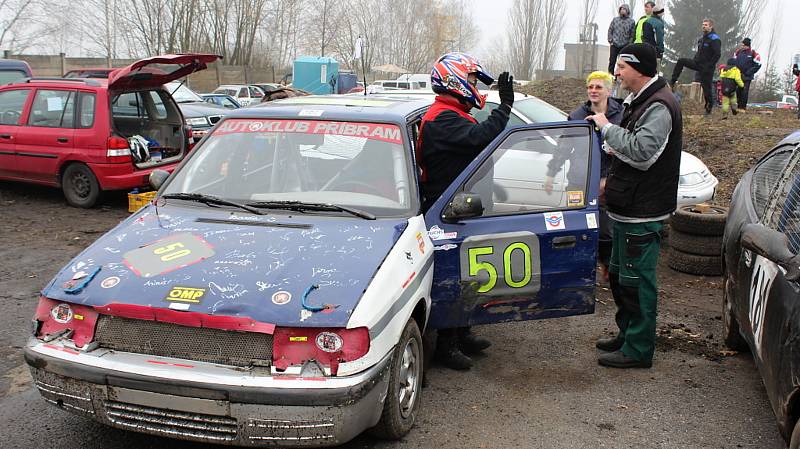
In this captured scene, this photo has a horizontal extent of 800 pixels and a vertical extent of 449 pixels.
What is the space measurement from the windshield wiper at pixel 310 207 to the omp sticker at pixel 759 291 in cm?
214

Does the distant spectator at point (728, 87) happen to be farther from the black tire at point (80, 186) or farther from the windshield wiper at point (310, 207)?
the windshield wiper at point (310, 207)

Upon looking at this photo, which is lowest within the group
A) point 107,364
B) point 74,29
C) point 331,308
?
point 107,364

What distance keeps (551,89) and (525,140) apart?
1489 cm

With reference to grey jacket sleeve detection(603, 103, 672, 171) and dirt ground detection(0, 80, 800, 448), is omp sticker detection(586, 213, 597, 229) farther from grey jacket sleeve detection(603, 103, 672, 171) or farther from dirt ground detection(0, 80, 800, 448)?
dirt ground detection(0, 80, 800, 448)

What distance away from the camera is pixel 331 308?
3.21 metres

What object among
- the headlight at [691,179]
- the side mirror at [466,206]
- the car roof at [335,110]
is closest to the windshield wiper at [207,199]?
the car roof at [335,110]

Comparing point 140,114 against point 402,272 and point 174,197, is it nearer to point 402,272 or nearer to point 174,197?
point 174,197

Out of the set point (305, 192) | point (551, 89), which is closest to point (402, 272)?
point (305, 192)

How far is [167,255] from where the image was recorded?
3633mm

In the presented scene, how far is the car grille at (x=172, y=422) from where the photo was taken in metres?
3.12

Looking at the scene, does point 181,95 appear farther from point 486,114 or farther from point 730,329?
point 730,329

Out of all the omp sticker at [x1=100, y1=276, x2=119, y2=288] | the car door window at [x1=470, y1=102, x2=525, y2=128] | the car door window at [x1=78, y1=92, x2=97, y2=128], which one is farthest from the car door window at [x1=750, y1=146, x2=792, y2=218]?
the car door window at [x1=78, y1=92, x2=97, y2=128]

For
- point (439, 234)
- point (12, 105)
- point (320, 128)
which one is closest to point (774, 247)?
point (439, 234)

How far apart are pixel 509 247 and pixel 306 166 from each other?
1.38m
